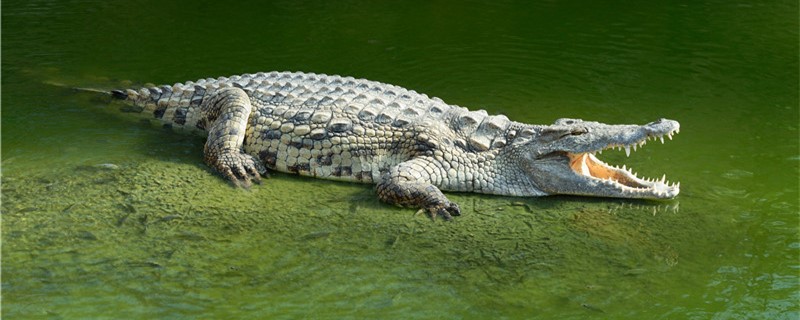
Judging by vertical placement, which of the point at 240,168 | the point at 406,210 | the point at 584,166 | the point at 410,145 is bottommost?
the point at 406,210

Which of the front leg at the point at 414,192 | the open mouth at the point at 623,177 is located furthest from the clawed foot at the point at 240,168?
the open mouth at the point at 623,177

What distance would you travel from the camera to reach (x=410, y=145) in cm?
664

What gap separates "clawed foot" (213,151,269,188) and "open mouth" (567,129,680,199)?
2325 mm

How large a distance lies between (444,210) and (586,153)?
120 centimetres

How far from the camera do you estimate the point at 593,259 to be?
5.57 meters

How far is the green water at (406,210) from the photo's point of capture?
509 centimetres

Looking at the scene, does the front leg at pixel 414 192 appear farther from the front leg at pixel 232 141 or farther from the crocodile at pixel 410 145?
the front leg at pixel 232 141

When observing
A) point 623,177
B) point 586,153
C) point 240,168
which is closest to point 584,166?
point 586,153

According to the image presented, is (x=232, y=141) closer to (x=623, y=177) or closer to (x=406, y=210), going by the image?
(x=406, y=210)

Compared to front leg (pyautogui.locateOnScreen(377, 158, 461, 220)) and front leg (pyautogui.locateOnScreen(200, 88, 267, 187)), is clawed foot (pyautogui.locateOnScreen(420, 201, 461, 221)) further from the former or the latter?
front leg (pyautogui.locateOnScreen(200, 88, 267, 187))

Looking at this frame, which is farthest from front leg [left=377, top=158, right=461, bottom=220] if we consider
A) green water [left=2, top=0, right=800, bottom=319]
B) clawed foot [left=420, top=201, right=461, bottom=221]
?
green water [left=2, top=0, right=800, bottom=319]

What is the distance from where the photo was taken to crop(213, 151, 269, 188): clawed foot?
6.64m

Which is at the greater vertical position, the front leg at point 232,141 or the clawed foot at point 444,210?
the front leg at point 232,141

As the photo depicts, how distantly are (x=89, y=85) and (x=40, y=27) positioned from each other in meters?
2.59
